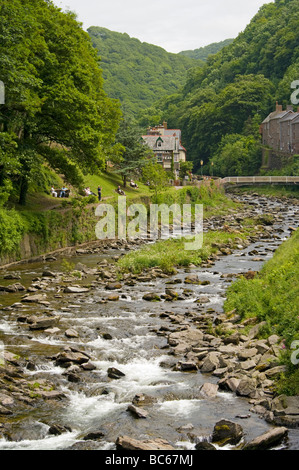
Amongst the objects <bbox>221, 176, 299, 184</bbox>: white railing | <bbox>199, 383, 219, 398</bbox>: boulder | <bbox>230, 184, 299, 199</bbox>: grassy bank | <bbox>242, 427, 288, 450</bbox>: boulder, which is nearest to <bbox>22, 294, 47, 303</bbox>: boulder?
<bbox>199, 383, 219, 398</bbox>: boulder

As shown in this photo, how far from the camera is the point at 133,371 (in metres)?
15.9

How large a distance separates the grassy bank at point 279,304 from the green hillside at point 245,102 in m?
97.3

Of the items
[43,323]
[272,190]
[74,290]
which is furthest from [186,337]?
[272,190]

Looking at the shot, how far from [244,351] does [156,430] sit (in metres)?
5.47

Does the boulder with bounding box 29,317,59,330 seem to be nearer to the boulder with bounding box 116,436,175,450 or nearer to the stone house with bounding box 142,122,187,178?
the boulder with bounding box 116,436,175,450

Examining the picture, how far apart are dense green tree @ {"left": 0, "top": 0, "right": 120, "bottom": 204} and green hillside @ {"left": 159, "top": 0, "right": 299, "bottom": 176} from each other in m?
85.7

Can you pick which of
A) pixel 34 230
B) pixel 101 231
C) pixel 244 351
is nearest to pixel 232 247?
pixel 101 231

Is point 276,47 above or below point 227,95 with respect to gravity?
above

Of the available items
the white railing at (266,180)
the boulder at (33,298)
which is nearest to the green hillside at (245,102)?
the white railing at (266,180)

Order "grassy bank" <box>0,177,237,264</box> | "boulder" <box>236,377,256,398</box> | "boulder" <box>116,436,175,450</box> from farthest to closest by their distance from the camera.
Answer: "grassy bank" <box>0,177,237,264</box>
"boulder" <box>236,377,256,398</box>
"boulder" <box>116,436,175,450</box>

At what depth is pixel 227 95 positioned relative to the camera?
133625mm

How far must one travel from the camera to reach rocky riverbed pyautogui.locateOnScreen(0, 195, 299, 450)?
1182 cm
